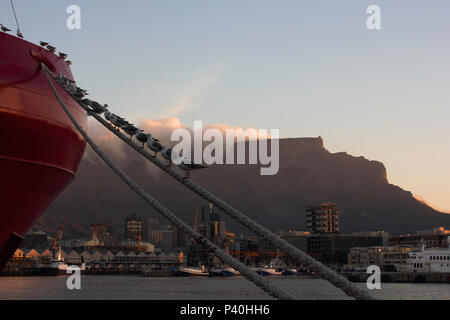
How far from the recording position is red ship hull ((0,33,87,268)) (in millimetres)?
25141

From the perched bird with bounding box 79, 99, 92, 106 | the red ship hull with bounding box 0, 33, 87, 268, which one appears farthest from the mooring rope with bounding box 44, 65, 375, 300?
the red ship hull with bounding box 0, 33, 87, 268

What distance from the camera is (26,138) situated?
2572 centimetres

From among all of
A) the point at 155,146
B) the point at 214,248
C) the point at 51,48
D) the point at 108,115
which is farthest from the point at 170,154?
the point at 51,48

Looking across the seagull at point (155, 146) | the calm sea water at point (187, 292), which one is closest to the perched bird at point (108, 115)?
the seagull at point (155, 146)

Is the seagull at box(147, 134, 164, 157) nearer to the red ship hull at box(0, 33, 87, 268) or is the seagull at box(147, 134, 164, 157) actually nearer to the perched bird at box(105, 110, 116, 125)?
the perched bird at box(105, 110, 116, 125)

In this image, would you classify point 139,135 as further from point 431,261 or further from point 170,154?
point 431,261

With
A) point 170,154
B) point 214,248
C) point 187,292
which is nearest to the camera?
point 170,154

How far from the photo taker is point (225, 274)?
647ft

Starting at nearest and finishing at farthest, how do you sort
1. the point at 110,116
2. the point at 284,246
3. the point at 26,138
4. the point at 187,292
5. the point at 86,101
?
the point at 284,246 < the point at 110,116 < the point at 86,101 < the point at 26,138 < the point at 187,292

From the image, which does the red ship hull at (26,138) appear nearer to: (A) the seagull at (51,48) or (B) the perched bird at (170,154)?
(A) the seagull at (51,48)

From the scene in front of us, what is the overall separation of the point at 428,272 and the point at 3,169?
137692 millimetres

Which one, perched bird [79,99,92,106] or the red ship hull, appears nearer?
perched bird [79,99,92,106]
